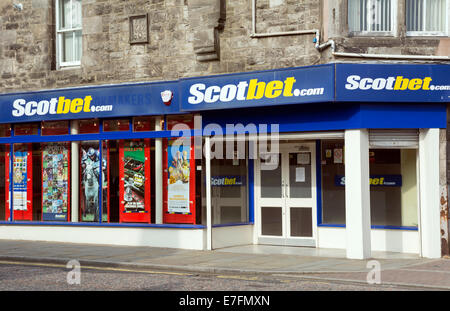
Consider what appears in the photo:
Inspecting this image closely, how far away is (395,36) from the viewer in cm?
1425

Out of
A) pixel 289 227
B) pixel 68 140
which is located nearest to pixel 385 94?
pixel 289 227

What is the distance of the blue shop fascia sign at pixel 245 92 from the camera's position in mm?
13977

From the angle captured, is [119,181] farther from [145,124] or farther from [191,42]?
[191,42]

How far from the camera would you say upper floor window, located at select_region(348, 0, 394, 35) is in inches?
572

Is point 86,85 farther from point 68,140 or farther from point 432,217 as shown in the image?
point 432,217

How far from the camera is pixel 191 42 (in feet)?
54.2

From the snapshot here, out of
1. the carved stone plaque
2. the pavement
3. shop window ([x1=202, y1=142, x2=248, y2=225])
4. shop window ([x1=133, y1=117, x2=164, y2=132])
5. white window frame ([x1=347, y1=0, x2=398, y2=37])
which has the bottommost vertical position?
the pavement

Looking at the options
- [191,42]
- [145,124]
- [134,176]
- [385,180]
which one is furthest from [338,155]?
[134,176]

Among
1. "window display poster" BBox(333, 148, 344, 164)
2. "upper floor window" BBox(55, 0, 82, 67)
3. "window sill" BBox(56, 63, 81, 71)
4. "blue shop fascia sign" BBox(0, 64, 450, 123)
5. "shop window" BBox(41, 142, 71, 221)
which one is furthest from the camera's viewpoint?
"upper floor window" BBox(55, 0, 82, 67)

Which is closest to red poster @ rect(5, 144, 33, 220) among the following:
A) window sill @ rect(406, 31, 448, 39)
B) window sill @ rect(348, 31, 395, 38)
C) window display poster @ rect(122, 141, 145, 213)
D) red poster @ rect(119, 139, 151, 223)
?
red poster @ rect(119, 139, 151, 223)

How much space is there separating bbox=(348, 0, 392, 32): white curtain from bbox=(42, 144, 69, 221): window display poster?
8224 mm

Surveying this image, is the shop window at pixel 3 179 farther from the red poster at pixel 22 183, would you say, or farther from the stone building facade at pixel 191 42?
the stone building facade at pixel 191 42

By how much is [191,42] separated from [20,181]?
6.30 metres

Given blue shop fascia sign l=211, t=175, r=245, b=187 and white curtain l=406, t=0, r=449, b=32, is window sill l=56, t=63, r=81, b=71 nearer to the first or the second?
blue shop fascia sign l=211, t=175, r=245, b=187
